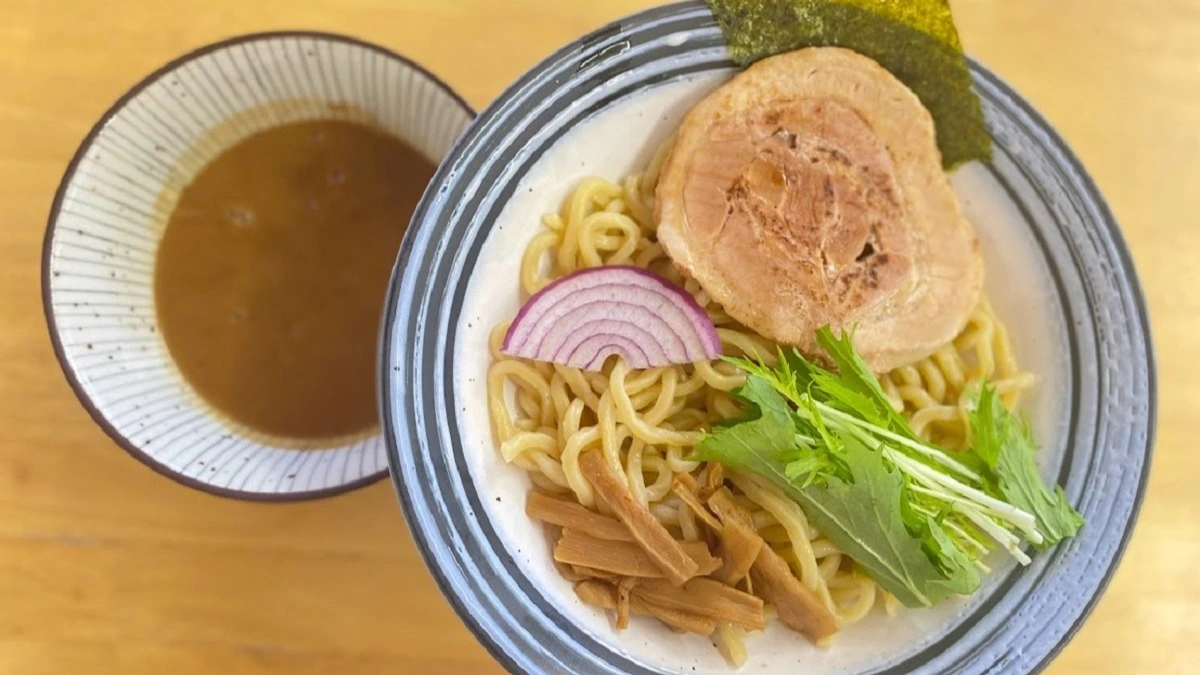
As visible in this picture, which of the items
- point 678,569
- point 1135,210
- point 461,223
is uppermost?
point 1135,210

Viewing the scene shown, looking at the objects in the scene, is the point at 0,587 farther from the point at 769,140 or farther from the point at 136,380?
the point at 769,140

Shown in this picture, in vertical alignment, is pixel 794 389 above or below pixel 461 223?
below

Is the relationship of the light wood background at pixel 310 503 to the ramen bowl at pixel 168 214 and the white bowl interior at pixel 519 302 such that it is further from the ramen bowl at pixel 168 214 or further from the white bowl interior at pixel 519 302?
the white bowl interior at pixel 519 302

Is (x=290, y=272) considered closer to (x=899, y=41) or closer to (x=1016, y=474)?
(x=899, y=41)

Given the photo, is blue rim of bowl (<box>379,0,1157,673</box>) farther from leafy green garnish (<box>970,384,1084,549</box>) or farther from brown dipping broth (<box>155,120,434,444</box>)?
brown dipping broth (<box>155,120,434,444</box>)

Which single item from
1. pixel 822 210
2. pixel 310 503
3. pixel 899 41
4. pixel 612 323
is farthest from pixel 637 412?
pixel 899 41

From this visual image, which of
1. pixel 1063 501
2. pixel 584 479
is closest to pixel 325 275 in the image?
pixel 584 479
